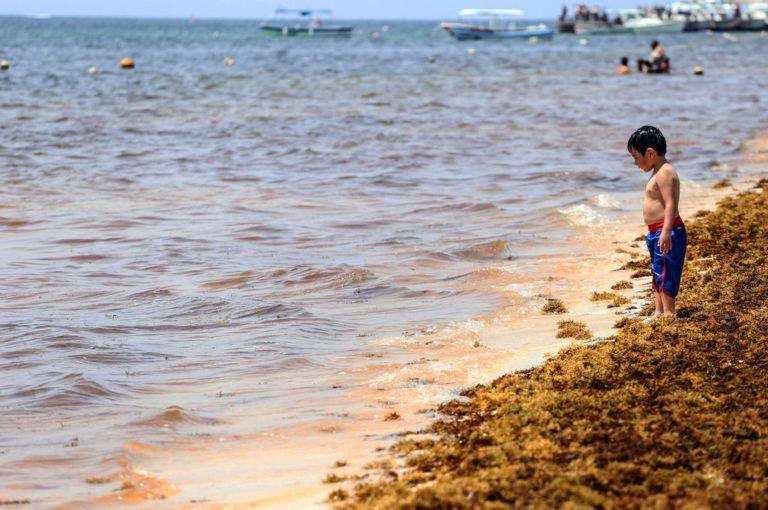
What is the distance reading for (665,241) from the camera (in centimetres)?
656

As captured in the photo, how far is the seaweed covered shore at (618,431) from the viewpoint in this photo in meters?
4.11

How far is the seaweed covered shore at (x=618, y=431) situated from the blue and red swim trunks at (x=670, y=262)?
0.73 ft

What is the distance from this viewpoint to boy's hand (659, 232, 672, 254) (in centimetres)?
656

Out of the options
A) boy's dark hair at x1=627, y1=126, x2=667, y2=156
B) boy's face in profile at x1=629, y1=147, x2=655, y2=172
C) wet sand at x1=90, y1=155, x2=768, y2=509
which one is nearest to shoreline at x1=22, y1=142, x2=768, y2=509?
wet sand at x1=90, y1=155, x2=768, y2=509

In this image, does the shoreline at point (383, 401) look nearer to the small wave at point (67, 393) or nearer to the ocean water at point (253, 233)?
the ocean water at point (253, 233)

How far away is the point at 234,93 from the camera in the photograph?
110 feet

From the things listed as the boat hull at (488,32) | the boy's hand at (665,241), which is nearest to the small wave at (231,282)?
the boy's hand at (665,241)

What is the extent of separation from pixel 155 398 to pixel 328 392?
1.06 meters

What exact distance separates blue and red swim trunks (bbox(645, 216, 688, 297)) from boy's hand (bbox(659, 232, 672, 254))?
0.08 metres

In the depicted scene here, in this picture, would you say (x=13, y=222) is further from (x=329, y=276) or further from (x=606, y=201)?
(x=606, y=201)

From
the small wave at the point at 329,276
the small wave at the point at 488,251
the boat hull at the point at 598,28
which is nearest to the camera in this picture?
the small wave at the point at 329,276

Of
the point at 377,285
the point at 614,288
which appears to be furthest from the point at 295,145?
the point at 614,288

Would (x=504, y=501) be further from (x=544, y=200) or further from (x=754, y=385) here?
(x=544, y=200)

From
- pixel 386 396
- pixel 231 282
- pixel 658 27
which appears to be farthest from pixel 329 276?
pixel 658 27
